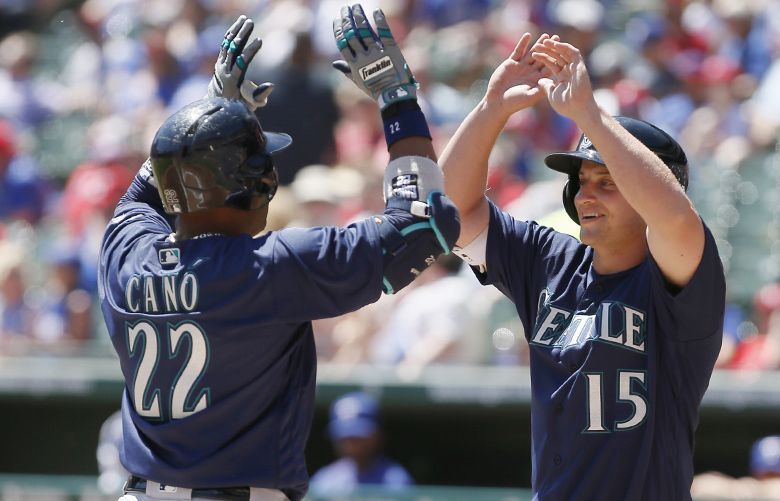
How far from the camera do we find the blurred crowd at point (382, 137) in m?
7.13

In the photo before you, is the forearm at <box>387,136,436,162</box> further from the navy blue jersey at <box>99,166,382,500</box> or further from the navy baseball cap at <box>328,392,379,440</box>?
the navy baseball cap at <box>328,392,379,440</box>

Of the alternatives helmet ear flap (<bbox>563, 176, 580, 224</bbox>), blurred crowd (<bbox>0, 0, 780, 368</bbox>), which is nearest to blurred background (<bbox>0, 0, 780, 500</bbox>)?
blurred crowd (<bbox>0, 0, 780, 368</bbox>)

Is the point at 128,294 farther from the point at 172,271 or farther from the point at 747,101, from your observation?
the point at 747,101

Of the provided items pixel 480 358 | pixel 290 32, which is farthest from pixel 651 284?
pixel 290 32

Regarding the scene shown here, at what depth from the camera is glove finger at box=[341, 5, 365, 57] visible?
3297mm

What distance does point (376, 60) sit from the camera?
328cm

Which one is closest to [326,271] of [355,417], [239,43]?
[239,43]

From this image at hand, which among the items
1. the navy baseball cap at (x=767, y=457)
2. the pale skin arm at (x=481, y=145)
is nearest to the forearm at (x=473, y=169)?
the pale skin arm at (x=481, y=145)

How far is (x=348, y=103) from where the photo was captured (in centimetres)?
884

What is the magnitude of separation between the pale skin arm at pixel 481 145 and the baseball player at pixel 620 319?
5.5 inches

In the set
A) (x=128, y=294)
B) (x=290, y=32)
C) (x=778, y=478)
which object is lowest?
(x=778, y=478)

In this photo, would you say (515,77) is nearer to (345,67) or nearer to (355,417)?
(345,67)

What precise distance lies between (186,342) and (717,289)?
1.29 meters

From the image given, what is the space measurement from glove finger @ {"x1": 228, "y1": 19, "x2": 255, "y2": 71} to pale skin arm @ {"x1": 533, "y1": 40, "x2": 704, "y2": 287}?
0.89 metres
